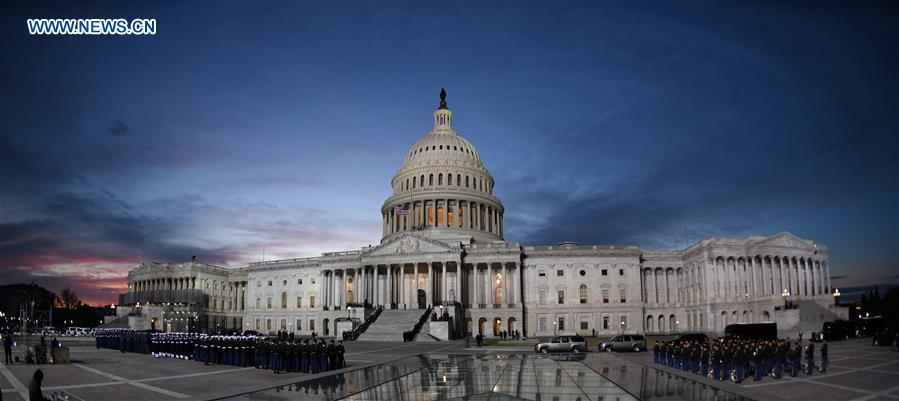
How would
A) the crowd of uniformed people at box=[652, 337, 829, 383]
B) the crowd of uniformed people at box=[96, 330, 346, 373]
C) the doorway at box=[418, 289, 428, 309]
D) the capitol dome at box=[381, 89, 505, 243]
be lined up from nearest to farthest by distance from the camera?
the crowd of uniformed people at box=[652, 337, 829, 383]
the crowd of uniformed people at box=[96, 330, 346, 373]
the doorway at box=[418, 289, 428, 309]
the capitol dome at box=[381, 89, 505, 243]

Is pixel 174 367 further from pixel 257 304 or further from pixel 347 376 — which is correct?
pixel 257 304

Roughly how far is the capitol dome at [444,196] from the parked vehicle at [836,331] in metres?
53.0

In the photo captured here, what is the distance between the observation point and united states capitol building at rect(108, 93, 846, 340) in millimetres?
80625

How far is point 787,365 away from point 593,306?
57913 mm

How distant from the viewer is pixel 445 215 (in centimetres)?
10738

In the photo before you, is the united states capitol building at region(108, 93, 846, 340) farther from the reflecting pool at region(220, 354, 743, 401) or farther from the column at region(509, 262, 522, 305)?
the reflecting pool at region(220, 354, 743, 401)

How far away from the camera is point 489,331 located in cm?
8838

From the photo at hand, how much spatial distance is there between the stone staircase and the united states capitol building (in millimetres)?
253

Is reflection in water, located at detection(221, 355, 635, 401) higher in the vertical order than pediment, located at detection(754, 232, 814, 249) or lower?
lower

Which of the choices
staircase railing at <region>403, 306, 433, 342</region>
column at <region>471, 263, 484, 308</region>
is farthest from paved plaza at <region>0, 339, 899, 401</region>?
column at <region>471, 263, 484, 308</region>

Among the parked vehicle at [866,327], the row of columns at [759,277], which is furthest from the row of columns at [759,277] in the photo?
the parked vehicle at [866,327]

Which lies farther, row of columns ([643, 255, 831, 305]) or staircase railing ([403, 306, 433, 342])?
row of columns ([643, 255, 831, 305])

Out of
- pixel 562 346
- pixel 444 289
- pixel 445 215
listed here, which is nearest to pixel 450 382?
pixel 562 346

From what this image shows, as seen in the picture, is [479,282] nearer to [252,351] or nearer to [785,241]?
[785,241]
